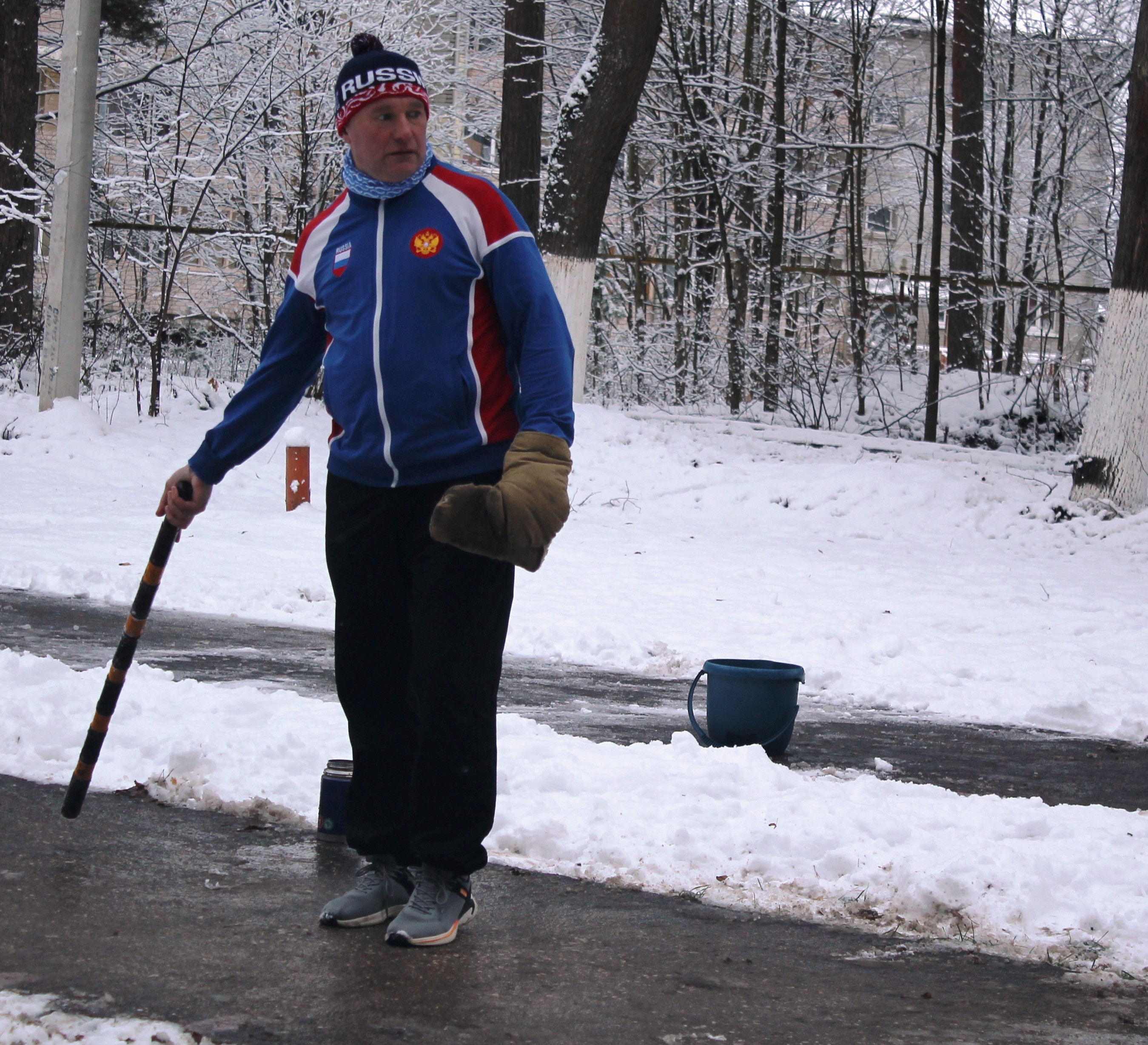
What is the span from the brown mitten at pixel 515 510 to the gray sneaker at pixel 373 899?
97 cm

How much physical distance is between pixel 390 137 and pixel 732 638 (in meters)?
5.14

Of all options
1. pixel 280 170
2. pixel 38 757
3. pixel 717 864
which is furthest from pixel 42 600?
pixel 280 170

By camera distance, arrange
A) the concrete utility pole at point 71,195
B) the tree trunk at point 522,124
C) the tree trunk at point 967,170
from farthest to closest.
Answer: the tree trunk at point 967,170
the tree trunk at point 522,124
the concrete utility pole at point 71,195

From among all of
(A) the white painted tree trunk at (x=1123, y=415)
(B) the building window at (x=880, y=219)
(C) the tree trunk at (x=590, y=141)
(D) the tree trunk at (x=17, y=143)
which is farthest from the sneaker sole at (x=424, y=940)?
(B) the building window at (x=880, y=219)

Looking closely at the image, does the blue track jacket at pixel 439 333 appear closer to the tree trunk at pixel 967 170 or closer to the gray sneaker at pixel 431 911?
the gray sneaker at pixel 431 911

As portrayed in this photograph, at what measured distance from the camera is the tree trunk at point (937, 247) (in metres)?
16.9

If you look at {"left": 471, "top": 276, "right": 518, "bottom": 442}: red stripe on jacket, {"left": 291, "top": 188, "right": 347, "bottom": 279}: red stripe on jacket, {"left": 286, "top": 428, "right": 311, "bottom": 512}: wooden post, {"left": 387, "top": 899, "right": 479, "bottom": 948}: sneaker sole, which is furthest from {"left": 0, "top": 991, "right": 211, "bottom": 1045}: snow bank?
{"left": 286, "top": 428, "right": 311, "bottom": 512}: wooden post

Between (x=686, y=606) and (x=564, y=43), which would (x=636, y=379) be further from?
(x=686, y=606)

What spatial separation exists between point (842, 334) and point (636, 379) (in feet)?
10.1

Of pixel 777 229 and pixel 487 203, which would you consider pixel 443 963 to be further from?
pixel 777 229

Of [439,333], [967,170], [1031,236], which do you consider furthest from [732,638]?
[1031,236]

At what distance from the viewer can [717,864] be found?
401 cm

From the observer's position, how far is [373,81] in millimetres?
3252

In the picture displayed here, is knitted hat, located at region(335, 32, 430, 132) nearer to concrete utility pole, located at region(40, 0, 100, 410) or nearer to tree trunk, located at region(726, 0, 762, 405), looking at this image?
concrete utility pole, located at region(40, 0, 100, 410)
